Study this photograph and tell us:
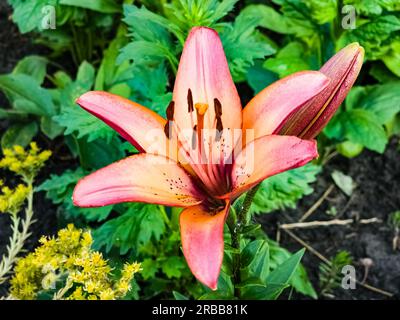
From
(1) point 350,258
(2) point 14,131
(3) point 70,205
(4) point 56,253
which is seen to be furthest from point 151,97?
(1) point 350,258

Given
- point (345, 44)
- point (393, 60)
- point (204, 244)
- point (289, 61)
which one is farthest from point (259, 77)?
point (204, 244)

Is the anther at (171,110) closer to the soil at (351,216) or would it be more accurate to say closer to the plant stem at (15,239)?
the plant stem at (15,239)

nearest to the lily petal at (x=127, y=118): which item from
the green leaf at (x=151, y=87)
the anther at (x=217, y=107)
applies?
the anther at (x=217, y=107)

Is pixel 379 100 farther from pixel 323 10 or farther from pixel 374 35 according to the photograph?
pixel 323 10

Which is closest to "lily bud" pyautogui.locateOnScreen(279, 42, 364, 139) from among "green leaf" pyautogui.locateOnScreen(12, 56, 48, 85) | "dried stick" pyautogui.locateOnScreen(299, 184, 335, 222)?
"dried stick" pyautogui.locateOnScreen(299, 184, 335, 222)

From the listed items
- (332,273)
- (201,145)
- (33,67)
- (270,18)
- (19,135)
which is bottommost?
(332,273)

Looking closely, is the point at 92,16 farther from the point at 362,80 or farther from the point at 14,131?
the point at 362,80
